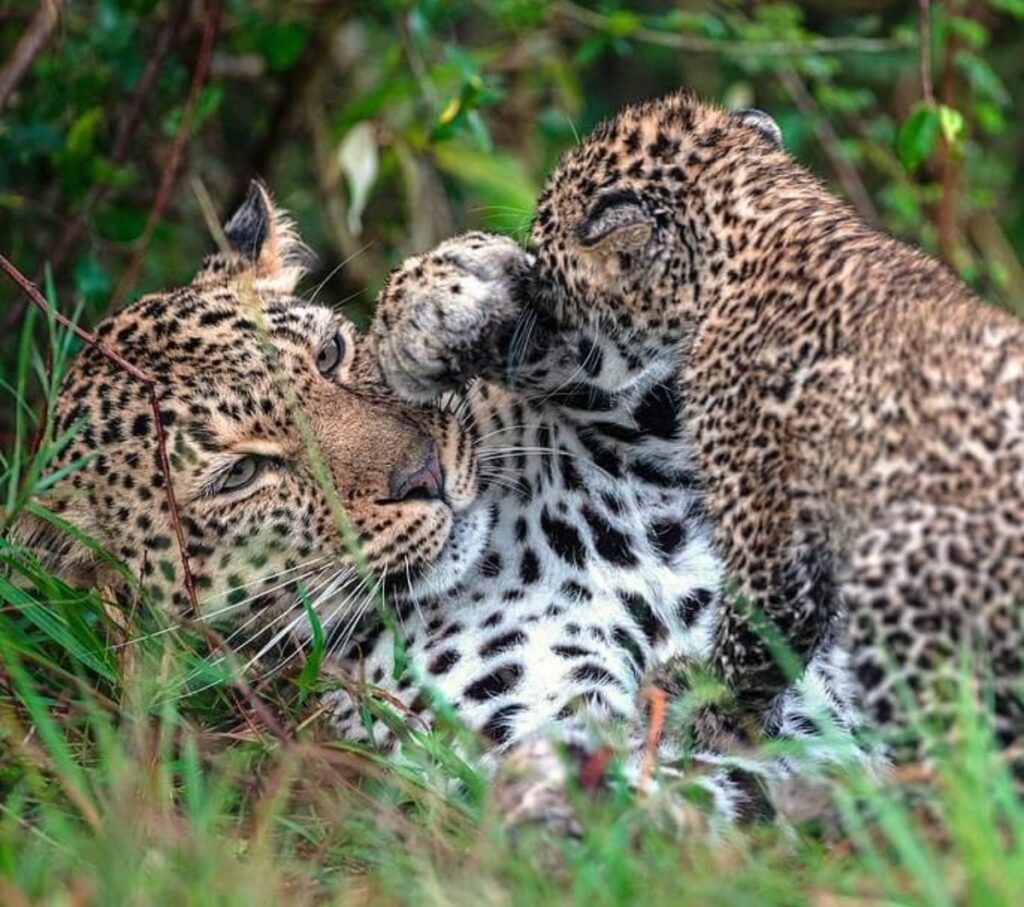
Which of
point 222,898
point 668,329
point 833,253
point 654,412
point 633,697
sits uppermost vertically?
point 833,253

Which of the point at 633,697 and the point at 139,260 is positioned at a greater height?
the point at 139,260

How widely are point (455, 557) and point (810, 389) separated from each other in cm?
151

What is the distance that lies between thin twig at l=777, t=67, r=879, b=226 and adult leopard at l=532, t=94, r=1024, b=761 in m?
3.35

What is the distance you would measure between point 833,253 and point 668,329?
639mm

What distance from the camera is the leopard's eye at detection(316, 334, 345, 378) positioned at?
5.98m

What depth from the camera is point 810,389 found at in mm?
4754

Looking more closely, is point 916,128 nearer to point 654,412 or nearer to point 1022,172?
point 654,412

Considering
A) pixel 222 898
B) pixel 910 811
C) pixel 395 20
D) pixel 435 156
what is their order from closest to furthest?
pixel 222 898 < pixel 910 811 < pixel 395 20 < pixel 435 156

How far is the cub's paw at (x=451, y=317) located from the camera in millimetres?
5695

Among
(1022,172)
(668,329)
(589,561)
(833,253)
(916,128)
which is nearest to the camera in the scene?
(833,253)

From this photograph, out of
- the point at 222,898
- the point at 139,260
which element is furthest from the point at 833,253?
the point at 139,260

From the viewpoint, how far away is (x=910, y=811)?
4.02 metres

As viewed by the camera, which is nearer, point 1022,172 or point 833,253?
point 833,253

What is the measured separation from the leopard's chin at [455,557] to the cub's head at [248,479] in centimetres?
4
